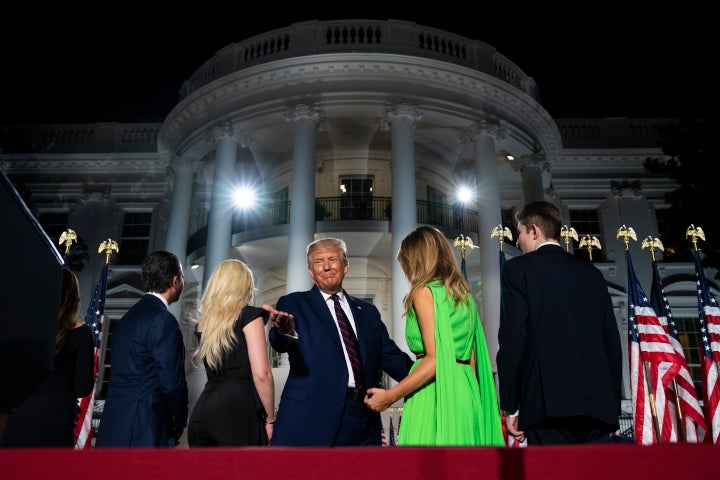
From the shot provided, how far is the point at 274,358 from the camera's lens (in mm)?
20188

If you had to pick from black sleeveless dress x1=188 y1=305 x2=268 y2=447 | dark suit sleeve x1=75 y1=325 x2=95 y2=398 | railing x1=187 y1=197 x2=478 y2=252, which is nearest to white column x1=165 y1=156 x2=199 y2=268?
railing x1=187 y1=197 x2=478 y2=252

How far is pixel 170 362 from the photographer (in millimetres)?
3836

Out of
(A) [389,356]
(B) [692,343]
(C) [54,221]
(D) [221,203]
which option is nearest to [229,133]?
(D) [221,203]

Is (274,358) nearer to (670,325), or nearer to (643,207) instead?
(670,325)

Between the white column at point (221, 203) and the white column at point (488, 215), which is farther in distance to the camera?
the white column at point (221, 203)

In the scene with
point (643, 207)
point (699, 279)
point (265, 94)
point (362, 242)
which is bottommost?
point (699, 279)

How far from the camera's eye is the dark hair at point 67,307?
4.09 metres

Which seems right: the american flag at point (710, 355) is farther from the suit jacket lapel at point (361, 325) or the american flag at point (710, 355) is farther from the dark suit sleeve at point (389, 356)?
the suit jacket lapel at point (361, 325)

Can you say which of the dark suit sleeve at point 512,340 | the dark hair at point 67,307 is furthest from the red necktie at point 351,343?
the dark hair at point 67,307

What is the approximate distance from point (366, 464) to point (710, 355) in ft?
37.3

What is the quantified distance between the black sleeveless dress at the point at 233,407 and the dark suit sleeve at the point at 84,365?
831 millimetres

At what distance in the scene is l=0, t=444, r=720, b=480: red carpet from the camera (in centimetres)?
164

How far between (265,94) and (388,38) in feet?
14.6

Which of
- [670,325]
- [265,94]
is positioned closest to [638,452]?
[670,325]
